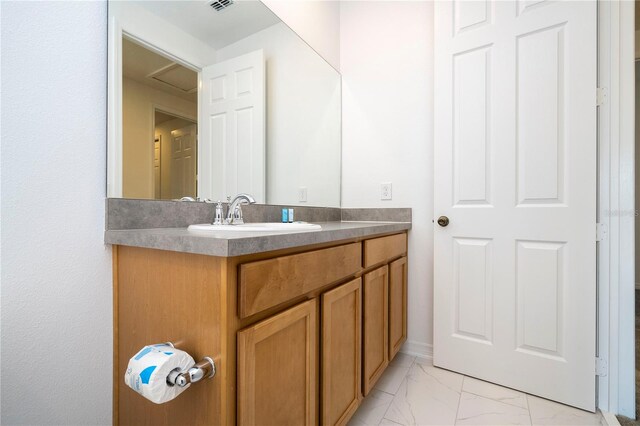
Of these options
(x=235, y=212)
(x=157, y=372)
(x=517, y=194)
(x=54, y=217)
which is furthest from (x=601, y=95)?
(x=54, y=217)

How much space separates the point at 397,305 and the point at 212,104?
4.54ft

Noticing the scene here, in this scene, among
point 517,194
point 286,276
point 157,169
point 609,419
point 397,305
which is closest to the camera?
point 286,276

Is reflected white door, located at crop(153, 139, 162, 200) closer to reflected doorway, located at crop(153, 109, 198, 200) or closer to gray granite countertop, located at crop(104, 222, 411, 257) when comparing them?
reflected doorway, located at crop(153, 109, 198, 200)

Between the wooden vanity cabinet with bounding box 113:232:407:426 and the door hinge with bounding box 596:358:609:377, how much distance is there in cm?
111

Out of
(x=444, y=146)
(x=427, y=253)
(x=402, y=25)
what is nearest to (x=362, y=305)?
(x=427, y=253)

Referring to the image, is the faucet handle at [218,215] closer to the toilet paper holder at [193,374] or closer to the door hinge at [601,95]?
the toilet paper holder at [193,374]

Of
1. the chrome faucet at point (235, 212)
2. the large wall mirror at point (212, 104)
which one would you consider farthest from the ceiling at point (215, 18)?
the chrome faucet at point (235, 212)

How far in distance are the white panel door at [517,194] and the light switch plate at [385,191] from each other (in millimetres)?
327

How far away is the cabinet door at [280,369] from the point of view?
0.70m

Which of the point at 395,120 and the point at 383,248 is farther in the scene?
the point at 395,120

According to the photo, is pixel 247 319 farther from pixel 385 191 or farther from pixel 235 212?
pixel 385 191

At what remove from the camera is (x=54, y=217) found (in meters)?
0.81

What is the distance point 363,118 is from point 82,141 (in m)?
1.61

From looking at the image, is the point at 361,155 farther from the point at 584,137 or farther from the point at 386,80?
the point at 584,137
